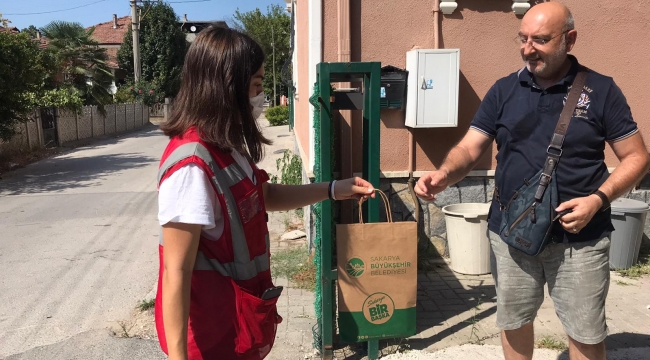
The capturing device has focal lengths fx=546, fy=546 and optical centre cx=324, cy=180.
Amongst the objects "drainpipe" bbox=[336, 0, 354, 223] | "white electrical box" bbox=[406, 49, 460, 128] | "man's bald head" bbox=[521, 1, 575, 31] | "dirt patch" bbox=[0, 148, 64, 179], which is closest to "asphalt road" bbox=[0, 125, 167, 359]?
"dirt patch" bbox=[0, 148, 64, 179]

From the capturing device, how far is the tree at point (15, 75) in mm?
11320

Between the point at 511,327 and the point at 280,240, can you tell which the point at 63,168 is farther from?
the point at 511,327

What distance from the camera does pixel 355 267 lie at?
326 cm

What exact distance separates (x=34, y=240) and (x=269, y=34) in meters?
26.1

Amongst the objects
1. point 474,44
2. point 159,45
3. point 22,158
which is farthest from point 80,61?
point 474,44

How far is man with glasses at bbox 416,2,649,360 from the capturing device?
2.40 metres

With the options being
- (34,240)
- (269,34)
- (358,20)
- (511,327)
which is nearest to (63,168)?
(34,240)

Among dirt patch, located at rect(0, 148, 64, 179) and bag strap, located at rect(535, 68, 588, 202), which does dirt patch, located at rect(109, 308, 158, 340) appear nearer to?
bag strap, located at rect(535, 68, 588, 202)

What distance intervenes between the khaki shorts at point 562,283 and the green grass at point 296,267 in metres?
2.49

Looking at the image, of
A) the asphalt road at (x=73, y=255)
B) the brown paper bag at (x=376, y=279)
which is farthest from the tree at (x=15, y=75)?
the brown paper bag at (x=376, y=279)

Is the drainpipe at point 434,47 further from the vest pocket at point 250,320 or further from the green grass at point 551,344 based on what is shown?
the vest pocket at point 250,320

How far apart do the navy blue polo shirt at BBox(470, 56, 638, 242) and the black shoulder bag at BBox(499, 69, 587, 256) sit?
0.03m

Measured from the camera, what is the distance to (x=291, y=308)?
453cm

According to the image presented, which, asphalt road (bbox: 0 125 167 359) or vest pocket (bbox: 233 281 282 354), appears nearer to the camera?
vest pocket (bbox: 233 281 282 354)
